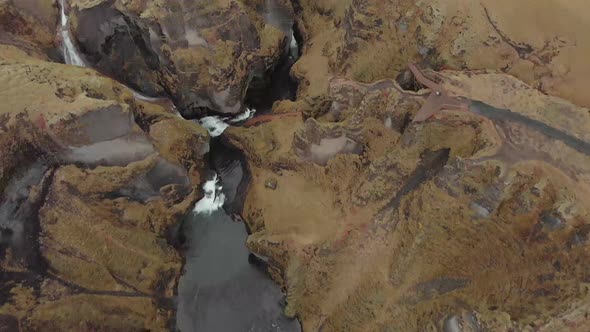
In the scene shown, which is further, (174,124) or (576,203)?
(174,124)

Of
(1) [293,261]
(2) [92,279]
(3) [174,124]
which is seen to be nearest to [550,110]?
(1) [293,261]

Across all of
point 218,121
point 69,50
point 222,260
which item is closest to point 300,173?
point 222,260

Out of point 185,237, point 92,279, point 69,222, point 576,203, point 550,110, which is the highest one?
point 550,110

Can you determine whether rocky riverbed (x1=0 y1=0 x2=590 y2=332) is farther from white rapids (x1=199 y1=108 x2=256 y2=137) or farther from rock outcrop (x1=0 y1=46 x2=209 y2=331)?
white rapids (x1=199 y1=108 x2=256 y2=137)

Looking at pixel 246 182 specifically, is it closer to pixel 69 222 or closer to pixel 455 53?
pixel 69 222

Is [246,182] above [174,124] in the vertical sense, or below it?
below

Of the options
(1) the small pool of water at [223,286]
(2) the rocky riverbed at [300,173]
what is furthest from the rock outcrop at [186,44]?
(1) the small pool of water at [223,286]
